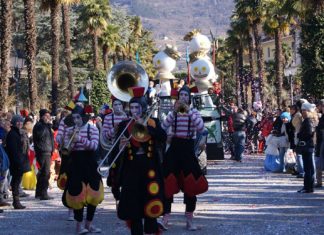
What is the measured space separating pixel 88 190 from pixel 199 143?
2611 millimetres

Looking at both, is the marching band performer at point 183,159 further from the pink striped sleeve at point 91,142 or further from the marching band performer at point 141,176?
the marching band performer at point 141,176

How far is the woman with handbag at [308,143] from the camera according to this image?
1327 centimetres

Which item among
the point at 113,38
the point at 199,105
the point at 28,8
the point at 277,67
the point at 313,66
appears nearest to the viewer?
the point at 199,105

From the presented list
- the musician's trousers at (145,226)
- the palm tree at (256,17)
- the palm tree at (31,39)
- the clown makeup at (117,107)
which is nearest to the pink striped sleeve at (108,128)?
the clown makeup at (117,107)

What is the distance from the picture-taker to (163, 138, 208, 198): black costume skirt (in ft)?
31.4

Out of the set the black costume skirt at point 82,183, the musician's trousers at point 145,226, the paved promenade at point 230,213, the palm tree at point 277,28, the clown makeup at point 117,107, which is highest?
the palm tree at point 277,28

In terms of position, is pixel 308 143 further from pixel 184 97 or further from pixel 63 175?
pixel 63 175

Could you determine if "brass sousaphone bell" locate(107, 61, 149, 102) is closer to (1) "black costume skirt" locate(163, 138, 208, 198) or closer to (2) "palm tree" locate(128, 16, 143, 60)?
(1) "black costume skirt" locate(163, 138, 208, 198)

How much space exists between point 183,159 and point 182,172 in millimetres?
191

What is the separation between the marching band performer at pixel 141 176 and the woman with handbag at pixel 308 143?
592 cm

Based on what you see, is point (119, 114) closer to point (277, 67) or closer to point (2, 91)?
point (2, 91)

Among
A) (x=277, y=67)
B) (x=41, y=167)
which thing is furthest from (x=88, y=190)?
(x=277, y=67)

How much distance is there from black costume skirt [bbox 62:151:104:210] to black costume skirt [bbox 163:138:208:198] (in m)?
0.94

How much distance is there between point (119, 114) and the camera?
35.3 ft
